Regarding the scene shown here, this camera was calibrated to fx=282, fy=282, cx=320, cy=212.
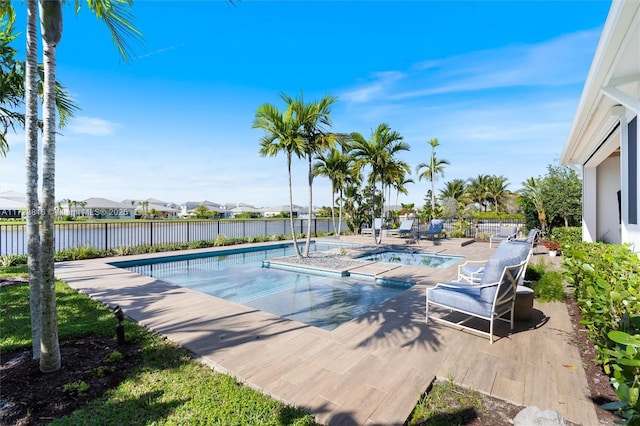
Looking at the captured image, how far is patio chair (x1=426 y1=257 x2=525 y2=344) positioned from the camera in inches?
126

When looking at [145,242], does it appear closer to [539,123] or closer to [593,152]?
[593,152]

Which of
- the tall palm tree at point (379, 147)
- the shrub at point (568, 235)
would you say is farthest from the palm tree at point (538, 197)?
the tall palm tree at point (379, 147)

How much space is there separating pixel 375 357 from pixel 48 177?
335cm

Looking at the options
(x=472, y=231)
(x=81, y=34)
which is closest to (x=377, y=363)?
(x=81, y=34)

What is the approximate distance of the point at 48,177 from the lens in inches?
92.0

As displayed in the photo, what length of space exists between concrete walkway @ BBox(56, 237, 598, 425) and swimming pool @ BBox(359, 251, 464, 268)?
4.83 meters

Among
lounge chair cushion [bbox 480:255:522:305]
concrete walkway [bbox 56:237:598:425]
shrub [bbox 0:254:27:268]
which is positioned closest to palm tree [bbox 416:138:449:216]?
concrete walkway [bbox 56:237:598:425]

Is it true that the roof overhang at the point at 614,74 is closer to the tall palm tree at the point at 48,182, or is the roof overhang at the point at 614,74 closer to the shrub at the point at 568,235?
the tall palm tree at the point at 48,182

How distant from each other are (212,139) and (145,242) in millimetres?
8589

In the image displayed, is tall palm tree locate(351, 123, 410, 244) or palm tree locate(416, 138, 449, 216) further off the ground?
palm tree locate(416, 138, 449, 216)

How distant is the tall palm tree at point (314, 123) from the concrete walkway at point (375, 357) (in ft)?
17.8

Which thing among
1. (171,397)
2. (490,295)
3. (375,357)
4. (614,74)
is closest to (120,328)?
(171,397)

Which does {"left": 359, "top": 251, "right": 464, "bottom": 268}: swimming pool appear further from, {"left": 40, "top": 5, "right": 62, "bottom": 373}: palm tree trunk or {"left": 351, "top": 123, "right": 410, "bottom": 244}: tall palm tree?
{"left": 40, "top": 5, "right": 62, "bottom": 373}: palm tree trunk

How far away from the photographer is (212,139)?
1748cm
